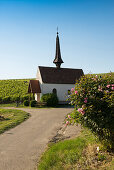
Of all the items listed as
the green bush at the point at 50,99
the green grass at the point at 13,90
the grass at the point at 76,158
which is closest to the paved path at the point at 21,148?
the grass at the point at 76,158

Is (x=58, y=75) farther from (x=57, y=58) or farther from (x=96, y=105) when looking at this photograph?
(x=96, y=105)

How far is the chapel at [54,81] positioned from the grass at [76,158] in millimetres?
22352

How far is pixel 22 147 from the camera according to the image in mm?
7637

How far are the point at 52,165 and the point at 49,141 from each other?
2.79 m

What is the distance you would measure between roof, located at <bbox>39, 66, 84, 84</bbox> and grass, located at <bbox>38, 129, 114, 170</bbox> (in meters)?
23.0

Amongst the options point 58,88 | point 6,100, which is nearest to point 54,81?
point 58,88

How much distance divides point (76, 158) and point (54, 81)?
2469 cm

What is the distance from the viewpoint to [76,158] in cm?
570

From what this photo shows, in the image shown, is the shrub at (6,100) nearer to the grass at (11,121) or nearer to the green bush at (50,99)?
the green bush at (50,99)

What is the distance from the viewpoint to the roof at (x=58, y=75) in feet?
98.5

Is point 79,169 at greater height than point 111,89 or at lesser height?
lesser

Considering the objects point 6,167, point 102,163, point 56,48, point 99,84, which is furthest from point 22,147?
point 56,48

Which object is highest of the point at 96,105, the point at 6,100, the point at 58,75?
the point at 58,75

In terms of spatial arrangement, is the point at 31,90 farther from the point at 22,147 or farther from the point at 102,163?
the point at 102,163
